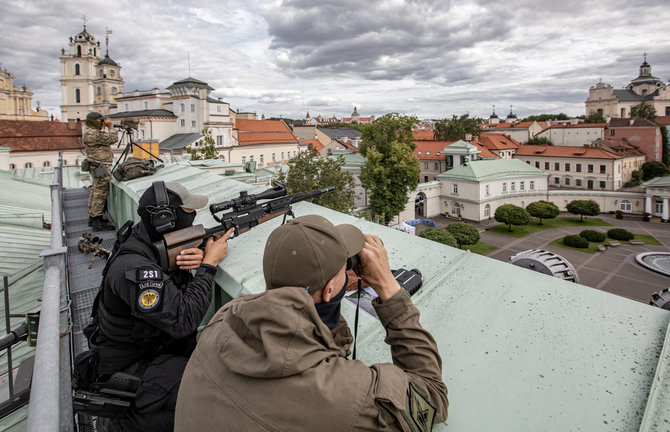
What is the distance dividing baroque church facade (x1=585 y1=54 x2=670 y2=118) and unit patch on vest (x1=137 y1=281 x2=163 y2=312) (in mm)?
109624

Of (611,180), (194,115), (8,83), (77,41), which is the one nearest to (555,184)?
(611,180)

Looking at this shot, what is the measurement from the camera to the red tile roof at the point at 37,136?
4409 cm

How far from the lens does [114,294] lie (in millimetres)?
2619

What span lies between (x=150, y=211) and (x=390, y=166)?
27748mm

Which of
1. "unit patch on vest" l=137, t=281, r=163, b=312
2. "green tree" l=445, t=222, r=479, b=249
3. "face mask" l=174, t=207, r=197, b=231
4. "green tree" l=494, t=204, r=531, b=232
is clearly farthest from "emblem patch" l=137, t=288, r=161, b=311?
"green tree" l=494, t=204, r=531, b=232

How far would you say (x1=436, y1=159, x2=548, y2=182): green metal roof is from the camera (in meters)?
39.2

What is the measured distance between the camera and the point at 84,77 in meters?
72.1

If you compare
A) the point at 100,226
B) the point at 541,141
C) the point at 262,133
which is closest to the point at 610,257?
the point at 100,226

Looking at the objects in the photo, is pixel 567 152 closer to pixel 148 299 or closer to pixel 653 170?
pixel 653 170

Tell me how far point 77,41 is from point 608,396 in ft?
305

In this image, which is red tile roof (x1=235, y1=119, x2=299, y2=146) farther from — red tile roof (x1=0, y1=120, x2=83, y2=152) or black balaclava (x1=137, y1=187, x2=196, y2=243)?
black balaclava (x1=137, y1=187, x2=196, y2=243)

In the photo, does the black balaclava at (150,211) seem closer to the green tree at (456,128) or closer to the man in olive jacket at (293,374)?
the man in olive jacket at (293,374)

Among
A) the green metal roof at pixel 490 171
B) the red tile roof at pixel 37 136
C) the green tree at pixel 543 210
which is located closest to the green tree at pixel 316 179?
the green metal roof at pixel 490 171

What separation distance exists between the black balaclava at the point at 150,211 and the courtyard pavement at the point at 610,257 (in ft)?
81.1
